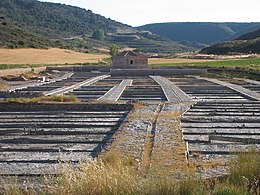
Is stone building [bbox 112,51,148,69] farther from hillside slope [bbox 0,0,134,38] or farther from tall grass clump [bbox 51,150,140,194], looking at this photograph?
hillside slope [bbox 0,0,134,38]

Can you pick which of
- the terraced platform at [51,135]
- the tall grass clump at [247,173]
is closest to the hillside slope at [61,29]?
the terraced platform at [51,135]

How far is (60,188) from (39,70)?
3473 centimetres

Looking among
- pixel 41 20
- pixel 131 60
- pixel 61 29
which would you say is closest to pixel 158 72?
pixel 131 60

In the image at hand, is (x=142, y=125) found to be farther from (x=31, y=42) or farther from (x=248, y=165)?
(x=31, y=42)

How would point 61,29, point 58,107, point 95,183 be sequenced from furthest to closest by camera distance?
point 61,29 < point 58,107 < point 95,183

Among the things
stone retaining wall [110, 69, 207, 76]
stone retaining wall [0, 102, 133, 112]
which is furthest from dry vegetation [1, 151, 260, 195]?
stone retaining wall [110, 69, 207, 76]

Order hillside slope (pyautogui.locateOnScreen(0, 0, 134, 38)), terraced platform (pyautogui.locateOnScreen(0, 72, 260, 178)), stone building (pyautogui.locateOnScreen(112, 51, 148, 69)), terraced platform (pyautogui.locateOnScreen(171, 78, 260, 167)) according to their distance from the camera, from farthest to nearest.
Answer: hillside slope (pyautogui.locateOnScreen(0, 0, 134, 38)) < stone building (pyautogui.locateOnScreen(112, 51, 148, 69)) < terraced platform (pyautogui.locateOnScreen(171, 78, 260, 167)) < terraced platform (pyautogui.locateOnScreen(0, 72, 260, 178))

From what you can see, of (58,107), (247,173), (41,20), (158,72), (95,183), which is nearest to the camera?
(95,183)

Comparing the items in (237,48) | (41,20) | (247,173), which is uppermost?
(41,20)

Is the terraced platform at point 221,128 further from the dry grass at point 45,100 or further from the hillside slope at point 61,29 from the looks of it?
the hillside slope at point 61,29

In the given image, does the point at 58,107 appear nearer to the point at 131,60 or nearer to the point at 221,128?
the point at 221,128

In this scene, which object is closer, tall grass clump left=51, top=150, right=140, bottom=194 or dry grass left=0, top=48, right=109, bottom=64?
tall grass clump left=51, top=150, right=140, bottom=194

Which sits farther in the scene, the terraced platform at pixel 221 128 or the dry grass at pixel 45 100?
the dry grass at pixel 45 100

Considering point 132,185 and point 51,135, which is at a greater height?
point 132,185
